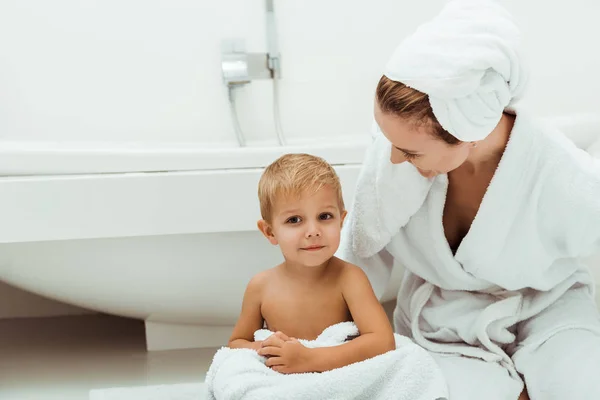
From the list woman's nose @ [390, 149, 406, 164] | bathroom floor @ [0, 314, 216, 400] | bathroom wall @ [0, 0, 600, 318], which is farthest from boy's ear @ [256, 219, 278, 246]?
bathroom wall @ [0, 0, 600, 318]

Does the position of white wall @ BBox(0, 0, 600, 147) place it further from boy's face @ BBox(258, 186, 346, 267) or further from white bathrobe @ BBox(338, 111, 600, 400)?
boy's face @ BBox(258, 186, 346, 267)

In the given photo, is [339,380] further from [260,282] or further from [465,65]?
[465,65]

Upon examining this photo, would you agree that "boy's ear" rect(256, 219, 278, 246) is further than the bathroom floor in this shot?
No

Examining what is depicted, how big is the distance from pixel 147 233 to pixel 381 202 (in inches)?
21.8

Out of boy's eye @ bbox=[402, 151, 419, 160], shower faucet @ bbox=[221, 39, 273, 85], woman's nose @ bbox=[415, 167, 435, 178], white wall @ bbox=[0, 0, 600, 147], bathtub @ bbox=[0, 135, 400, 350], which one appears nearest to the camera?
boy's eye @ bbox=[402, 151, 419, 160]

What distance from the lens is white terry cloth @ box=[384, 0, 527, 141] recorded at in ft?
3.35

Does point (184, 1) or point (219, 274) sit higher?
point (184, 1)

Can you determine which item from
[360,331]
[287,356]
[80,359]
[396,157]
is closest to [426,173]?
[396,157]

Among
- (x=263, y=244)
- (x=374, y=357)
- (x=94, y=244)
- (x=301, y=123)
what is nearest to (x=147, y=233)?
(x=94, y=244)

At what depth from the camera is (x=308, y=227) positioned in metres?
1.22

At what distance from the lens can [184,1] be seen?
95.3 inches

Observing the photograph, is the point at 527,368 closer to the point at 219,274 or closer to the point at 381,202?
the point at 381,202

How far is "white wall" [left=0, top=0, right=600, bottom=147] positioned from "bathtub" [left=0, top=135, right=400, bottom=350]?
811 millimetres

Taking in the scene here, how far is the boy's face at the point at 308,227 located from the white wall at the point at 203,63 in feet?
4.18
